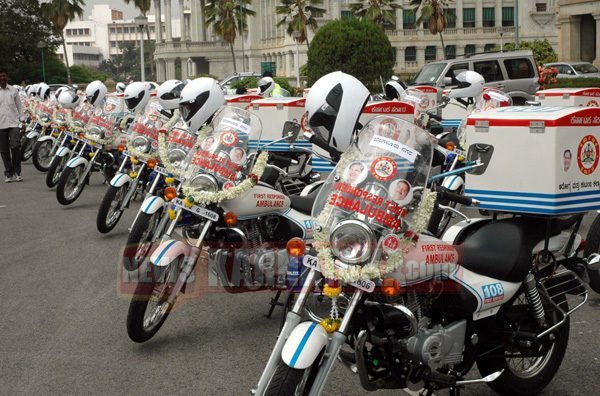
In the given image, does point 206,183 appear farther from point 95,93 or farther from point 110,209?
point 95,93

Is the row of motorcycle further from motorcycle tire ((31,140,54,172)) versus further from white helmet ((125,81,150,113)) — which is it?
motorcycle tire ((31,140,54,172))

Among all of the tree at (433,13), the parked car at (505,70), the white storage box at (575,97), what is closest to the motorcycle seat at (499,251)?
the white storage box at (575,97)

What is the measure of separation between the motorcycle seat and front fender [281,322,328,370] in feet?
3.42

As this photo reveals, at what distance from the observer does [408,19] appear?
306 ft

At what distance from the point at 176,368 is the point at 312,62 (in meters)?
32.5

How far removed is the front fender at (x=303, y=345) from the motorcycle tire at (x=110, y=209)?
6.43 meters

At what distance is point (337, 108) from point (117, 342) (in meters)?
2.73

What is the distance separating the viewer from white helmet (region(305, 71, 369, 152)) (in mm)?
4621

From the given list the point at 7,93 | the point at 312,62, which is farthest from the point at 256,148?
the point at 312,62

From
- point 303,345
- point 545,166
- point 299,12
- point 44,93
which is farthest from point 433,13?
point 303,345

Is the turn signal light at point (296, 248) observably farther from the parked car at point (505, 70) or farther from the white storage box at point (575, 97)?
the parked car at point (505, 70)

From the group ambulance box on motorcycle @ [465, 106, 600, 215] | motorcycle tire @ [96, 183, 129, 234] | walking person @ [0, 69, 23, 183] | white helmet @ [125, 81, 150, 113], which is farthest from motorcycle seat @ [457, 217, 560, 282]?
walking person @ [0, 69, 23, 183]

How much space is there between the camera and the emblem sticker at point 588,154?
5.12 metres

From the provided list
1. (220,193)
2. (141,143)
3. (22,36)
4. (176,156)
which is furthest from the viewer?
(22,36)
